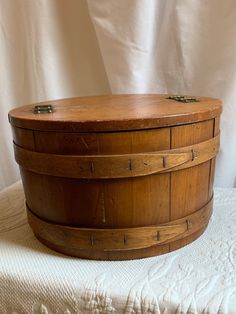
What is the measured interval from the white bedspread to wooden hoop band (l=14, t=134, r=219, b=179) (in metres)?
0.21

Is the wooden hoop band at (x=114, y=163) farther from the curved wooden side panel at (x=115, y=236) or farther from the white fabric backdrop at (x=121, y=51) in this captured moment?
the white fabric backdrop at (x=121, y=51)

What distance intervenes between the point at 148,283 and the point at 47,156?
1.09 ft

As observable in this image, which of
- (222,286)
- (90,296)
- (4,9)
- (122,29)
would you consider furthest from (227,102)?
(4,9)

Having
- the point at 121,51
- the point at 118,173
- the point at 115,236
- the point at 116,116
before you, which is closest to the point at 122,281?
the point at 115,236

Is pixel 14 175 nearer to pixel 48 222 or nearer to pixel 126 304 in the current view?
pixel 48 222

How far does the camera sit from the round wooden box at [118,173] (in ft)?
2.07

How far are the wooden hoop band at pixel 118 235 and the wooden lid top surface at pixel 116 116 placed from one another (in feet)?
0.74

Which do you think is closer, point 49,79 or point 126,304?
point 126,304

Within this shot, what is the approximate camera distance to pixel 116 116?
64 centimetres

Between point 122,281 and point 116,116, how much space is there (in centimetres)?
34

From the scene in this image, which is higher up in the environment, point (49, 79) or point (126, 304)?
point (49, 79)

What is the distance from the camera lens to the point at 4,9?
4.05 feet

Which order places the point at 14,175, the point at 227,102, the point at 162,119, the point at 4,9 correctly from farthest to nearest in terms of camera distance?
the point at 14,175, the point at 4,9, the point at 227,102, the point at 162,119

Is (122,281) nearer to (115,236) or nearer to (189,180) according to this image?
(115,236)
